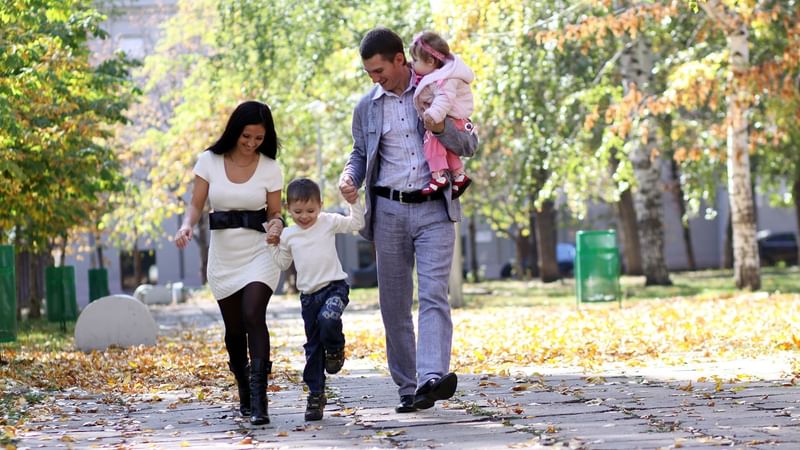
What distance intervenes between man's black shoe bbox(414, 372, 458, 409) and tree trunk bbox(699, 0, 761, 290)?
14561mm

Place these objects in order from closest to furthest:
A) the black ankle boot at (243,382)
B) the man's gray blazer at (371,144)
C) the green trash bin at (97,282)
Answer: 1. the man's gray blazer at (371,144)
2. the black ankle boot at (243,382)
3. the green trash bin at (97,282)

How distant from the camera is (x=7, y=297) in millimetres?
15836

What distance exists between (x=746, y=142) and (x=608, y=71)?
6.56 meters

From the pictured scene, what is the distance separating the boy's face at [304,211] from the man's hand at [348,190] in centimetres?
17

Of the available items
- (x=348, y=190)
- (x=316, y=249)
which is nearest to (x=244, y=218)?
(x=316, y=249)

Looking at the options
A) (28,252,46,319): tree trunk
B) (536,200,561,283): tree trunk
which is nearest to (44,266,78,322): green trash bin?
(28,252,46,319): tree trunk

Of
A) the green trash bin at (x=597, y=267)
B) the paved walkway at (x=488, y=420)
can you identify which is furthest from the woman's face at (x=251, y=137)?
the green trash bin at (x=597, y=267)

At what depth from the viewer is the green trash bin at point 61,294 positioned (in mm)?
23797

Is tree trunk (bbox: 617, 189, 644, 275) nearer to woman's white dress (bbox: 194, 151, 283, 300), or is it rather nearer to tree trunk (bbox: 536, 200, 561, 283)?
tree trunk (bbox: 536, 200, 561, 283)

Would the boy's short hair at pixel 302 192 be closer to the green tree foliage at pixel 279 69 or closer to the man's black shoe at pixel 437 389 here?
the man's black shoe at pixel 437 389

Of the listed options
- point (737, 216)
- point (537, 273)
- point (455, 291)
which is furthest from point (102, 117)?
point (537, 273)

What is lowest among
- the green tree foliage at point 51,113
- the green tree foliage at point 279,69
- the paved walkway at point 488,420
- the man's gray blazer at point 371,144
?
the paved walkway at point 488,420

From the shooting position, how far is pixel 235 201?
8.27 metres

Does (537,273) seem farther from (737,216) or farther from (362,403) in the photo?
(362,403)
